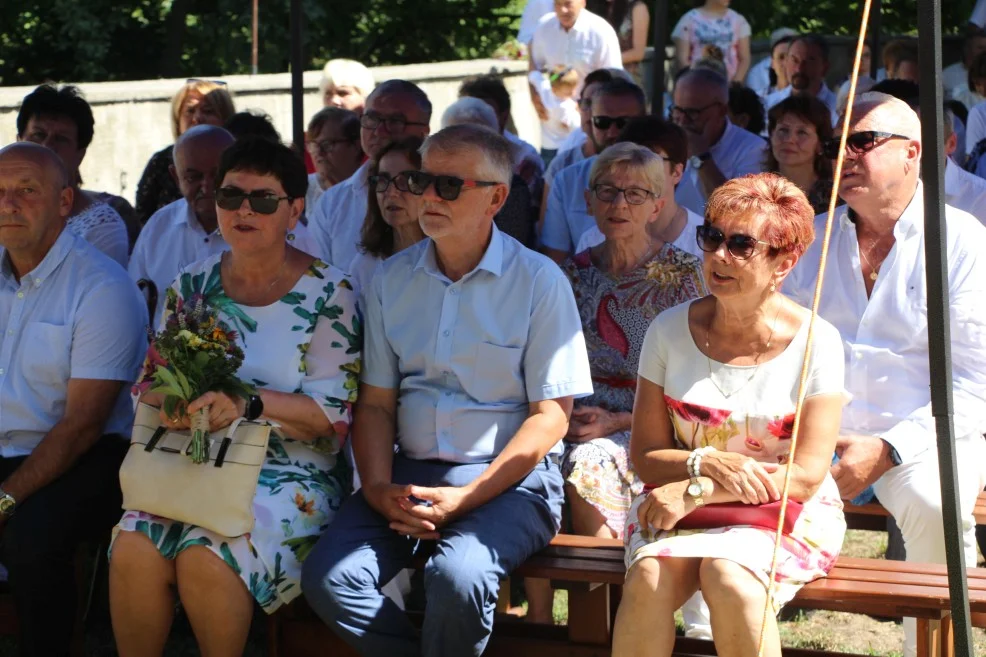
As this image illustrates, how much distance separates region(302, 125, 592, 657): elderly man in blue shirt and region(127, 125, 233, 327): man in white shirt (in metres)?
1.31

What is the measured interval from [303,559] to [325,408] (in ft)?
1.47

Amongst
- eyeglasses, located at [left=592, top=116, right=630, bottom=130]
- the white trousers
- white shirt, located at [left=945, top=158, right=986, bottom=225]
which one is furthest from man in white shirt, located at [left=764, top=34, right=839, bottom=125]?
the white trousers

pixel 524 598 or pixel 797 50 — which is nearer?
pixel 524 598

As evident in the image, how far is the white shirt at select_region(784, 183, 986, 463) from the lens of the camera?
4.00 meters

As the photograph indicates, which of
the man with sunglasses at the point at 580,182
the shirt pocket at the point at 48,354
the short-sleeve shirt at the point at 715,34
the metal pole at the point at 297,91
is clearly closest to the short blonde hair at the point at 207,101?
the metal pole at the point at 297,91

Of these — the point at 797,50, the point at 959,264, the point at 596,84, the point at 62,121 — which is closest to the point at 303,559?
the point at 959,264

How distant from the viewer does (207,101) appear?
21.7 ft

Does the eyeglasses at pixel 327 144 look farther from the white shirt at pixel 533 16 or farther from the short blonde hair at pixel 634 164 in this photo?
the white shirt at pixel 533 16

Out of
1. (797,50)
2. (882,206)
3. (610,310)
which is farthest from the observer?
(797,50)

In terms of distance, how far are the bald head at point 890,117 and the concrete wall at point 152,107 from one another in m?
6.16

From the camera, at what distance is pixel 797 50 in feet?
25.7

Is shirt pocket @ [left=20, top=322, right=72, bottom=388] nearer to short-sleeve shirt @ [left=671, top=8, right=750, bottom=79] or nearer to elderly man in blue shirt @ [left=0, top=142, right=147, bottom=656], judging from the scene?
elderly man in blue shirt @ [left=0, top=142, right=147, bottom=656]

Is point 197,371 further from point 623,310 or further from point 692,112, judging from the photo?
point 692,112

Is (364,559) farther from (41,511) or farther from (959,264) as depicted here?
(959,264)
